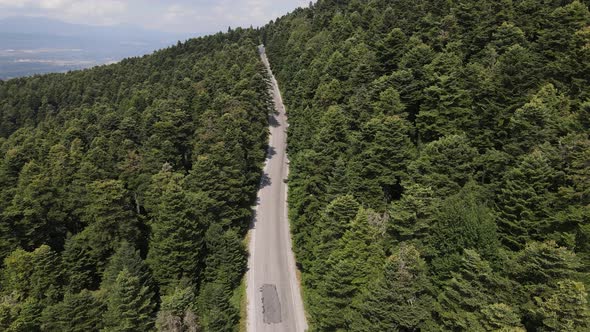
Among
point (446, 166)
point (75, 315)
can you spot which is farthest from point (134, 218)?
point (446, 166)

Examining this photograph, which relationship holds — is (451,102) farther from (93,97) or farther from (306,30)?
(93,97)

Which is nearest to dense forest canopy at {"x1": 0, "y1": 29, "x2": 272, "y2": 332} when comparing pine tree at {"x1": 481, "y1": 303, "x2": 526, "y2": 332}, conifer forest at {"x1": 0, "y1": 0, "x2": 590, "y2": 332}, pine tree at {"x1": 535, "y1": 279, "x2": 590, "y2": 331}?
conifer forest at {"x1": 0, "y1": 0, "x2": 590, "y2": 332}

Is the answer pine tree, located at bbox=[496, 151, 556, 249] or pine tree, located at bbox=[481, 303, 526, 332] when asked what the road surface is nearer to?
pine tree, located at bbox=[481, 303, 526, 332]

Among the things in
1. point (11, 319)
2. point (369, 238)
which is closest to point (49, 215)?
point (11, 319)

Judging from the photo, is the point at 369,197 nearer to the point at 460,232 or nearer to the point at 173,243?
the point at 460,232

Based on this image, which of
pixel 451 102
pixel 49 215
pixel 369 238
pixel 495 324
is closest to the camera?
pixel 495 324

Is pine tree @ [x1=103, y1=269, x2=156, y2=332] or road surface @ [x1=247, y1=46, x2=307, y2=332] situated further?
road surface @ [x1=247, y1=46, x2=307, y2=332]
